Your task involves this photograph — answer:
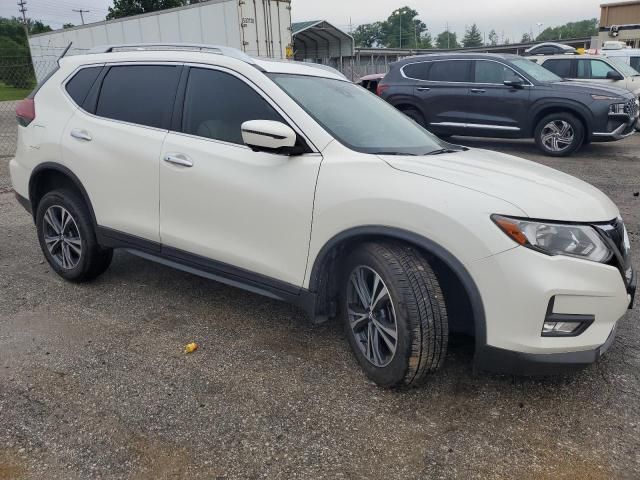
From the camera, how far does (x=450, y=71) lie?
11266 mm

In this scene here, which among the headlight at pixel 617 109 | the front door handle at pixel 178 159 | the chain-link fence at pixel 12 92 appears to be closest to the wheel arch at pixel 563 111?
the headlight at pixel 617 109

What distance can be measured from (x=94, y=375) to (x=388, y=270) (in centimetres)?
174

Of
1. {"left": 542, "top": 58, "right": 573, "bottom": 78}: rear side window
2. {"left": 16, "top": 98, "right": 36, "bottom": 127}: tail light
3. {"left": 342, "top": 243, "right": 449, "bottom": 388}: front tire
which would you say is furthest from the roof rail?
{"left": 542, "top": 58, "right": 573, "bottom": 78}: rear side window

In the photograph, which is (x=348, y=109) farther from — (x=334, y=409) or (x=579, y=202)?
(x=334, y=409)

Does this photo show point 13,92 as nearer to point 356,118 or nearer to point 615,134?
point 615,134

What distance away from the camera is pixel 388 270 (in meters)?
2.72

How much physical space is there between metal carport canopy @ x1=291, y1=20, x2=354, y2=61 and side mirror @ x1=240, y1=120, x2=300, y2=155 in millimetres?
21461

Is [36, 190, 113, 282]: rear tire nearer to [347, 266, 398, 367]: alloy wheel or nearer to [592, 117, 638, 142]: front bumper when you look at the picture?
→ [347, 266, 398, 367]: alloy wheel

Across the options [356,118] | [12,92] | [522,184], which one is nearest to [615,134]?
[356,118]

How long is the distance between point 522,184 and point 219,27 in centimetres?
1395

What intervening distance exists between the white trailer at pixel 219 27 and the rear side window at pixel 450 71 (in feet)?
18.6

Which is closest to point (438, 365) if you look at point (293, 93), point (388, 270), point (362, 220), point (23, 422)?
point (388, 270)

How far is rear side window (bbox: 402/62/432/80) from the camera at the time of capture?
38.0 feet

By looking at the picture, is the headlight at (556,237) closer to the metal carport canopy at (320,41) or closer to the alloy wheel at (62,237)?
the alloy wheel at (62,237)
